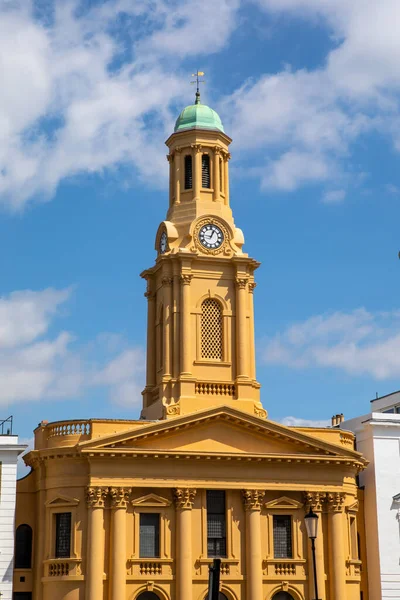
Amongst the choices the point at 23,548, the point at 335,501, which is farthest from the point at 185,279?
the point at 23,548

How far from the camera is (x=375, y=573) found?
49031 millimetres

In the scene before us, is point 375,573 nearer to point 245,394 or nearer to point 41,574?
point 245,394

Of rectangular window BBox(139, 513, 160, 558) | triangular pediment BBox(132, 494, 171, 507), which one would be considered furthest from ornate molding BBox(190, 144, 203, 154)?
rectangular window BBox(139, 513, 160, 558)

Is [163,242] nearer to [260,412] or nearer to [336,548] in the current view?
[260,412]

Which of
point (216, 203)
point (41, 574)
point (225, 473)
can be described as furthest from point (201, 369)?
point (41, 574)

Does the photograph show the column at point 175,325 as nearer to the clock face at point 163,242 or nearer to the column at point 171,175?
the clock face at point 163,242

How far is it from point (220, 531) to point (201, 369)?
8784 mm

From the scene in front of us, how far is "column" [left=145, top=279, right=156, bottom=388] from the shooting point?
5331 cm

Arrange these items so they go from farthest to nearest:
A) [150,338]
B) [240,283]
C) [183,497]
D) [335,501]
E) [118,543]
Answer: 1. [150,338]
2. [240,283]
3. [335,501]
4. [183,497]
5. [118,543]

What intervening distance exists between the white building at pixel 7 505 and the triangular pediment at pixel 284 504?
1244cm

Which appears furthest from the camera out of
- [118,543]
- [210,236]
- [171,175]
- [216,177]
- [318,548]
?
[171,175]

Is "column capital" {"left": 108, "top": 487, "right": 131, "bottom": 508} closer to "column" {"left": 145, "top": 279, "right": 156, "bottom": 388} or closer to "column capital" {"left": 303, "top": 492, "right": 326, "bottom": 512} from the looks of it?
"column" {"left": 145, "top": 279, "right": 156, "bottom": 388}

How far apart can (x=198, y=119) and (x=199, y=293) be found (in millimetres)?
10630

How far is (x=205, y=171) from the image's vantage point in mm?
54969
